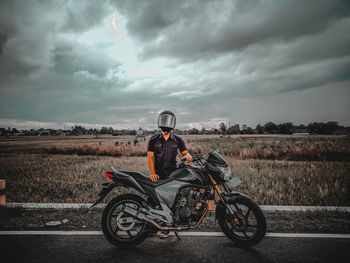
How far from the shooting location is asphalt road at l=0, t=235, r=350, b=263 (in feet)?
8.35

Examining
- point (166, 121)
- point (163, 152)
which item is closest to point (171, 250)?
point (163, 152)

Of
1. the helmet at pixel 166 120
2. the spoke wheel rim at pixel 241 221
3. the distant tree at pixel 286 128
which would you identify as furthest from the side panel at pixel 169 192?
the distant tree at pixel 286 128

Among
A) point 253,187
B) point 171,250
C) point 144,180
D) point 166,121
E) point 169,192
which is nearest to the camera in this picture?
point 171,250

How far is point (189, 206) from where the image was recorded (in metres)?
2.98

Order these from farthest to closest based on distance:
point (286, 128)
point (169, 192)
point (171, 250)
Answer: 1. point (286, 128)
2. point (169, 192)
3. point (171, 250)

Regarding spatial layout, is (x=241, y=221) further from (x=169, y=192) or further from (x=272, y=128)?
(x=272, y=128)

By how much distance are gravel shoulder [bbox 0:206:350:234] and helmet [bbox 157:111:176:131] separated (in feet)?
6.28

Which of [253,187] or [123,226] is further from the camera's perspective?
[253,187]

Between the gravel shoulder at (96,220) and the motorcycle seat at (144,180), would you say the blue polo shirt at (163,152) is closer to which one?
the motorcycle seat at (144,180)

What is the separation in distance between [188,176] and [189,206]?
0.45m

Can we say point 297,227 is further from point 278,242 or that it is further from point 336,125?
point 336,125

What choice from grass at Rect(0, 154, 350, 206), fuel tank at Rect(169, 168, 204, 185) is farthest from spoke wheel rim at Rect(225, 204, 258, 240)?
grass at Rect(0, 154, 350, 206)

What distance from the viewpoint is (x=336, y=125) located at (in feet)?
216

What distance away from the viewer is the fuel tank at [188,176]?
303cm
